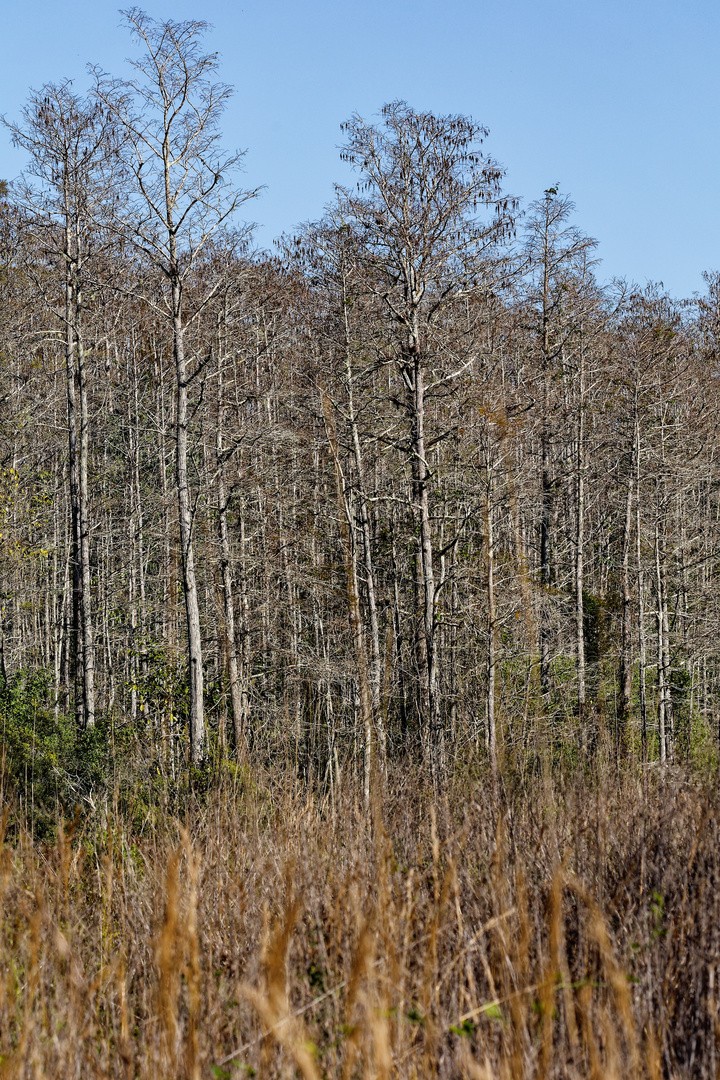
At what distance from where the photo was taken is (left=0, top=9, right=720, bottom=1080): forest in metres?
2.00

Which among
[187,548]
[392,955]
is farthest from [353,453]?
[392,955]

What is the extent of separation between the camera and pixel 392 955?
1836 mm

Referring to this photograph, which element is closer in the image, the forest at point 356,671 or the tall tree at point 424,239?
the forest at point 356,671

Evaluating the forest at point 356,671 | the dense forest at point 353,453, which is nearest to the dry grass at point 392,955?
the forest at point 356,671

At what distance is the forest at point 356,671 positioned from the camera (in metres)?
2.00

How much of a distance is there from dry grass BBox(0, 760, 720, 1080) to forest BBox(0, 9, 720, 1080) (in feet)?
0.07

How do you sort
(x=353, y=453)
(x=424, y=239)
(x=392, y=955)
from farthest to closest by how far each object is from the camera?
(x=353, y=453)
(x=424, y=239)
(x=392, y=955)

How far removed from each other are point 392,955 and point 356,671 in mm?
10126

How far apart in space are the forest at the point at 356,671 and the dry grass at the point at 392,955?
0.07 ft

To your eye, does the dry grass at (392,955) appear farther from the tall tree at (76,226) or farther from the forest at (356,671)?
the tall tree at (76,226)

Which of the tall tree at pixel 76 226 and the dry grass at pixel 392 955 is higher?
the tall tree at pixel 76 226

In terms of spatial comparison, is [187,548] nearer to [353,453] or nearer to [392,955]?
[353,453]

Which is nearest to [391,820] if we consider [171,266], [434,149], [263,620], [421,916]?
[421,916]

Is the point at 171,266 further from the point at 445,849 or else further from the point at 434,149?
the point at 445,849
